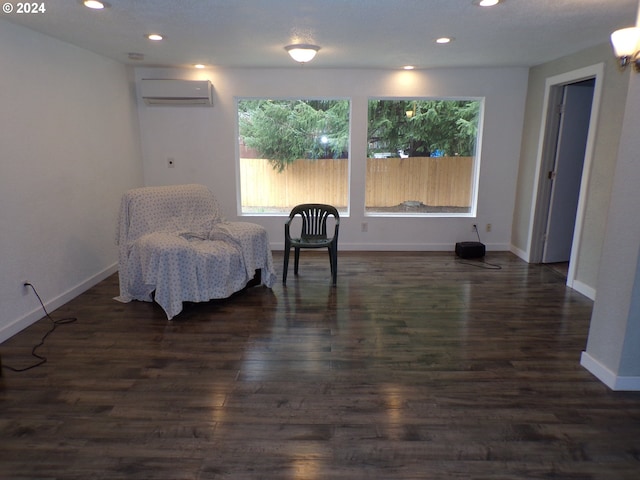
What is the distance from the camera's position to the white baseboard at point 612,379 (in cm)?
231

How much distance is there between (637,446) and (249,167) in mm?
Answer: 4647

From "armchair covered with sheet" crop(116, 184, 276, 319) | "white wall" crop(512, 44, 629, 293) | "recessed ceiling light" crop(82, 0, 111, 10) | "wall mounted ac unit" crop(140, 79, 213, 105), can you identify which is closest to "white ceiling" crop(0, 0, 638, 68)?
"recessed ceiling light" crop(82, 0, 111, 10)

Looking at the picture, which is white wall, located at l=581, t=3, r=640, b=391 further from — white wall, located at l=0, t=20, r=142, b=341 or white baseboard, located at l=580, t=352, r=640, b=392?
white wall, located at l=0, t=20, r=142, b=341

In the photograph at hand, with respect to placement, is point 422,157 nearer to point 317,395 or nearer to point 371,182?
point 371,182

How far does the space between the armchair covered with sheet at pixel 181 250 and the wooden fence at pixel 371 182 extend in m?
1.35

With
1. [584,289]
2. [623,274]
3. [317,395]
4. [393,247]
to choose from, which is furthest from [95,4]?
[584,289]

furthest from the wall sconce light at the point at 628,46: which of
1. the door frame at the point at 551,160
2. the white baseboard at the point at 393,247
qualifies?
the white baseboard at the point at 393,247

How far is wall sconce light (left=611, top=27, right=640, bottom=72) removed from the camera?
2.11 metres

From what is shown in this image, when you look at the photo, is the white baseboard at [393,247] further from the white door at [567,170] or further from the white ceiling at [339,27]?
the white ceiling at [339,27]

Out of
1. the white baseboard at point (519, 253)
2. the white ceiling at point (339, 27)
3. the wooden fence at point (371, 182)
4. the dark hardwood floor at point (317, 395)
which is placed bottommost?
the dark hardwood floor at point (317, 395)

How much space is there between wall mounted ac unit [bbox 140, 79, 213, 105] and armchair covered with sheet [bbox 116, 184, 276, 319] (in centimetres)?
138

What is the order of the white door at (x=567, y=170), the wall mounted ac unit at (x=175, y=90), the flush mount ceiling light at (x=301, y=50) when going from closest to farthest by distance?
the flush mount ceiling light at (x=301, y=50), the white door at (x=567, y=170), the wall mounted ac unit at (x=175, y=90)

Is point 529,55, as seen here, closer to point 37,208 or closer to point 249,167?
point 249,167

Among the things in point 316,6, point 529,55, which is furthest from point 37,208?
point 529,55
